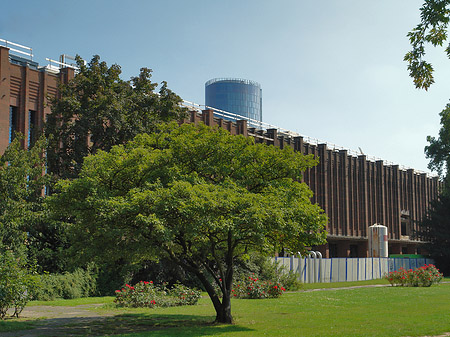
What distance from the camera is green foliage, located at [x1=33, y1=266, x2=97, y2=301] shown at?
84.9ft

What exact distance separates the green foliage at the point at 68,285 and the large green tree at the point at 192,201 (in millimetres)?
10626

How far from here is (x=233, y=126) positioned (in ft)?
174

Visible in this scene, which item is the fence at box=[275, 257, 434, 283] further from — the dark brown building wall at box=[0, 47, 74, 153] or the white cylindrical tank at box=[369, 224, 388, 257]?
the dark brown building wall at box=[0, 47, 74, 153]

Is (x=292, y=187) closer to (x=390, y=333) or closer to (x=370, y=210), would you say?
(x=390, y=333)

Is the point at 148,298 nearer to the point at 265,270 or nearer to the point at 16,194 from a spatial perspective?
the point at 16,194

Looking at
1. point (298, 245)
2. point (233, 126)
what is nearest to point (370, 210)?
point (233, 126)

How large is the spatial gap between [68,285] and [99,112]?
31.8 ft

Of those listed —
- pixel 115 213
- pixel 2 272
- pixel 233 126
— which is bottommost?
pixel 2 272

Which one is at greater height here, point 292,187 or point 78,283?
point 292,187

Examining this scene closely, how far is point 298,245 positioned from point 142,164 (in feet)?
18.4

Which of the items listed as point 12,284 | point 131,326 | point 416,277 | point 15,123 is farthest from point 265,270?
point 15,123

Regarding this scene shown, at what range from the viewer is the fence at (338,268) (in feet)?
131

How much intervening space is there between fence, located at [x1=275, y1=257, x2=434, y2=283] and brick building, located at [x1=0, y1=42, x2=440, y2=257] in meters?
15.1

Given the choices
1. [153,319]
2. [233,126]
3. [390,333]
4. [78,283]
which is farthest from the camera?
[233,126]
